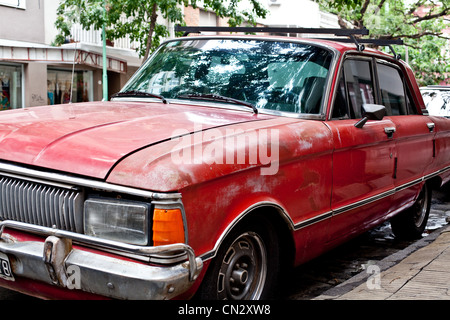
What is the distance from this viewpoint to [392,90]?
5.77 metres

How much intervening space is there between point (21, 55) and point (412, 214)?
12591 mm

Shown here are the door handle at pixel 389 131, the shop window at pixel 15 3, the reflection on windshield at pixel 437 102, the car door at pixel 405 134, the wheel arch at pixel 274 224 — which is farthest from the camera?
the shop window at pixel 15 3

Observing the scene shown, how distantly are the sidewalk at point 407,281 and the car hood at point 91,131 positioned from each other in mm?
1342

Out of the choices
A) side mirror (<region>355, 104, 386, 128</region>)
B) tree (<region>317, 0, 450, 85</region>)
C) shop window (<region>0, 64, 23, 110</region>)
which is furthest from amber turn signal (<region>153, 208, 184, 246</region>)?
tree (<region>317, 0, 450, 85</region>)

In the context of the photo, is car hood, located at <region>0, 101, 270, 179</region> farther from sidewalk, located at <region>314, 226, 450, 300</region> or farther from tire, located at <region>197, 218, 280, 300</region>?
sidewalk, located at <region>314, 226, 450, 300</region>

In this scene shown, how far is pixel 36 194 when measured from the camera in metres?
3.00

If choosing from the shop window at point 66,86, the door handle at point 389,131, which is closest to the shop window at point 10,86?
the shop window at point 66,86

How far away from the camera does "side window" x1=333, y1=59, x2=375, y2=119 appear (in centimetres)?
459

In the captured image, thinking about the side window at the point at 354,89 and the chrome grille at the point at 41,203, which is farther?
the side window at the point at 354,89

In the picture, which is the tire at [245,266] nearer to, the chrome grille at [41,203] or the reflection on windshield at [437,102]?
the chrome grille at [41,203]

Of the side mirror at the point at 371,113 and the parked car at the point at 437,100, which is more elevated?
the side mirror at the point at 371,113

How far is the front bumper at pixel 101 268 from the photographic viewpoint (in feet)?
8.82

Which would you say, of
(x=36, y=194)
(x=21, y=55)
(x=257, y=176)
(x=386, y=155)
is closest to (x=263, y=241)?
(x=257, y=176)

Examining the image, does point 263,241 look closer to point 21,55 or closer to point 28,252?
point 28,252
